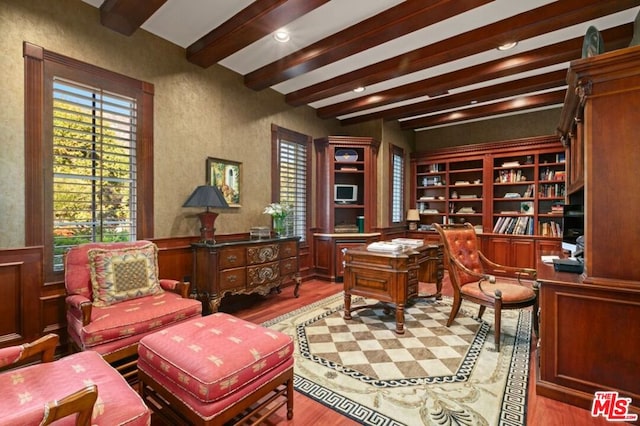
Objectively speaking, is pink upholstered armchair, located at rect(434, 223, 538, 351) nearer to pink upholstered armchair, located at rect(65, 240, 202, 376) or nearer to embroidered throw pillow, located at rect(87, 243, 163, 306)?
pink upholstered armchair, located at rect(65, 240, 202, 376)

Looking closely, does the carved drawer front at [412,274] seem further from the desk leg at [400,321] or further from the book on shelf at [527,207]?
the book on shelf at [527,207]

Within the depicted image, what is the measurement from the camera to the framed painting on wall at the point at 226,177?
3770 millimetres

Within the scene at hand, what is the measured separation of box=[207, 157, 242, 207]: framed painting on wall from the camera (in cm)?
377

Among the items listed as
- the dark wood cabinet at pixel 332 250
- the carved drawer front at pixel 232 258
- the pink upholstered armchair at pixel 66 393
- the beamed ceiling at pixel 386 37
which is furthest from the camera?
the dark wood cabinet at pixel 332 250

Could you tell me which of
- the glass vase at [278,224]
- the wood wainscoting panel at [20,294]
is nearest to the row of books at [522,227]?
the glass vase at [278,224]

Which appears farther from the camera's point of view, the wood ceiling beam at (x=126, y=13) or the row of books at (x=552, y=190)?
the row of books at (x=552, y=190)

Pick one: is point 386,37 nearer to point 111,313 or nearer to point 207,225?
point 207,225

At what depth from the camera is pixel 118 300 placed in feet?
8.03

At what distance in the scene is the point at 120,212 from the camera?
3004mm

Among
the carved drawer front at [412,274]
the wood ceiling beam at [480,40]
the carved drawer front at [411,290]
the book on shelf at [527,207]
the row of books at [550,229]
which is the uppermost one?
the wood ceiling beam at [480,40]

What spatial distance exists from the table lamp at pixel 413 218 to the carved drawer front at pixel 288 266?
3284 millimetres

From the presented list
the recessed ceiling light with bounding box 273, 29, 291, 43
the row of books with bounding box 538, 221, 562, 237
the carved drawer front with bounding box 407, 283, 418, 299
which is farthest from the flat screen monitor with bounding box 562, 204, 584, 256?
the recessed ceiling light with bounding box 273, 29, 291, 43

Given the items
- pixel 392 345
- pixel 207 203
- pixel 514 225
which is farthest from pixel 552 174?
pixel 207 203

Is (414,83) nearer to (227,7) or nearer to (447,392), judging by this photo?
(227,7)
